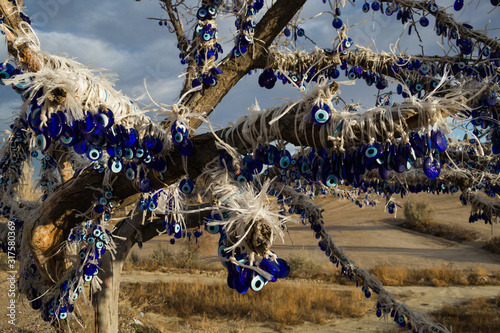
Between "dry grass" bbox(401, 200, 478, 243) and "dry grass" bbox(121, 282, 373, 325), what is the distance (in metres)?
12.4

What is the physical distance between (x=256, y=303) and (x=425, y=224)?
54.5ft

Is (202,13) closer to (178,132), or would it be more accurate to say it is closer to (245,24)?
(245,24)

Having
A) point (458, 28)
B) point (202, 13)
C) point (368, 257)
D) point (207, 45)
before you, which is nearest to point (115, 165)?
point (207, 45)

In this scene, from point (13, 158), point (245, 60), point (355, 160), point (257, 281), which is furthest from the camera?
point (13, 158)

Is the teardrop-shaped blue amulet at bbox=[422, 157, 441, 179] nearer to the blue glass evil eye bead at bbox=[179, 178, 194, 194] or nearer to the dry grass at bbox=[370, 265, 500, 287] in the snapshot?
the blue glass evil eye bead at bbox=[179, 178, 194, 194]

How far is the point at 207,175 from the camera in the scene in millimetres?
1933

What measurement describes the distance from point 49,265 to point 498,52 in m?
4.86

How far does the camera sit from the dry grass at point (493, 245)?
16336 mm

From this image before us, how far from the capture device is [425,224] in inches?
851

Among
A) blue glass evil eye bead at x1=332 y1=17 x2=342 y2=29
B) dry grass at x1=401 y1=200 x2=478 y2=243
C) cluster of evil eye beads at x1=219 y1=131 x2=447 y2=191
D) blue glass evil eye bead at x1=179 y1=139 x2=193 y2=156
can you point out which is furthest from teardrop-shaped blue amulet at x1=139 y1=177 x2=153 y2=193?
dry grass at x1=401 y1=200 x2=478 y2=243

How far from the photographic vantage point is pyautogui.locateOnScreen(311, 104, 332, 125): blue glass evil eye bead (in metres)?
1.37

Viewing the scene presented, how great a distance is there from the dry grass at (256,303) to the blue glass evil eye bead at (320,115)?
8115 mm

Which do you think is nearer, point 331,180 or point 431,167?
point 431,167

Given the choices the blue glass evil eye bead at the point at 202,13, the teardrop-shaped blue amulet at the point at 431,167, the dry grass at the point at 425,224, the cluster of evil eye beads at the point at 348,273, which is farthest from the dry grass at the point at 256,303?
the dry grass at the point at 425,224
